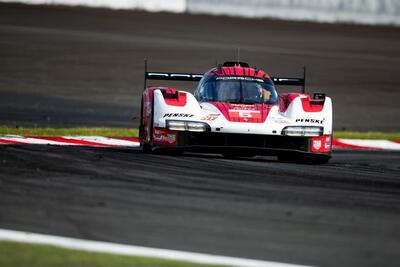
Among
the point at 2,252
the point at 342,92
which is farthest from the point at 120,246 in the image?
the point at 342,92

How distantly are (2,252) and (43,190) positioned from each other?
7.00 ft

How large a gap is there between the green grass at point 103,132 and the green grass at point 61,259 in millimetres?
8289

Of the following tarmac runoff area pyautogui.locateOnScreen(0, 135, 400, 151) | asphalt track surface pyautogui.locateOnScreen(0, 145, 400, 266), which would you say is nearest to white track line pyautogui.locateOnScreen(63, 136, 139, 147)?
tarmac runoff area pyautogui.locateOnScreen(0, 135, 400, 151)

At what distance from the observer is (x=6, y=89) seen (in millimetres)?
21141

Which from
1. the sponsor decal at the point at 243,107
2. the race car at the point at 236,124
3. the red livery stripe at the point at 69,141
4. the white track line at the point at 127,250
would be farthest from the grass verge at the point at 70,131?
the white track line at the point at 127,250

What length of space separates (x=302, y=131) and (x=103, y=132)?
14.7ft

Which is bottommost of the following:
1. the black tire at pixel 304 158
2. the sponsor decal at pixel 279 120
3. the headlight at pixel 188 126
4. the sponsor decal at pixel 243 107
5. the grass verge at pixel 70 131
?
the grass verge at pixel 70 131

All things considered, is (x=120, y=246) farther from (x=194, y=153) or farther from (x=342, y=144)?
(x=342, y=144)

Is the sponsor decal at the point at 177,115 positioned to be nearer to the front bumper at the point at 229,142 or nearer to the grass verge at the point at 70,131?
the front bumper at the point at 229,142

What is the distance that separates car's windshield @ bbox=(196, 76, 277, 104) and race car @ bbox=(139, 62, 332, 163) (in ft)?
0.04

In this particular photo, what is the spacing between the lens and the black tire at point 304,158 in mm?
12258

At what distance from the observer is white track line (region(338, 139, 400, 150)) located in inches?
611

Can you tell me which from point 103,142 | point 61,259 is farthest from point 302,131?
point 61,259

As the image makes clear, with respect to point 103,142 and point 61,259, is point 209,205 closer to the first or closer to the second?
point 61,259
